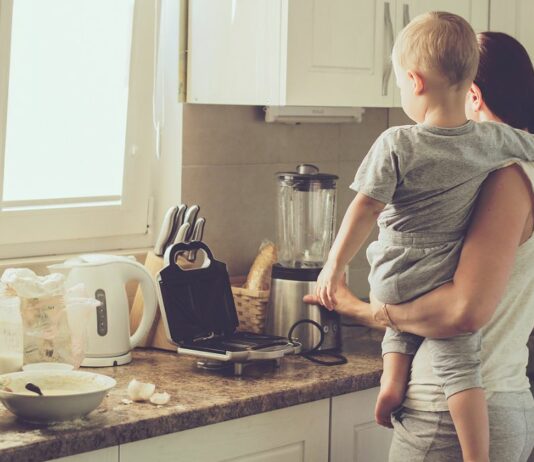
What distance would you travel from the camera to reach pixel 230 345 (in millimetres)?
2396

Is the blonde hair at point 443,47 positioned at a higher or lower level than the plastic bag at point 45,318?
higher

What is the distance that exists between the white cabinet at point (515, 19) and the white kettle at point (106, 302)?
1378 mm

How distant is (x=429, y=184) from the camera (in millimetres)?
1897

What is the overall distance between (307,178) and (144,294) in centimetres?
54

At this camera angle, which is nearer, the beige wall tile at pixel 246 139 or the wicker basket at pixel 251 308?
the wicker basket at pixel 251 308

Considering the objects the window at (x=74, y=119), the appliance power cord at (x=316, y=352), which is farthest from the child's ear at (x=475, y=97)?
the window at (x=74, y=119)

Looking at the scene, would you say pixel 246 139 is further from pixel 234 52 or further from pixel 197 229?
pixel 197 229

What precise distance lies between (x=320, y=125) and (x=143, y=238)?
69 cm

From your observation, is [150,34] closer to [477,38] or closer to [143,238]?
[143,238]

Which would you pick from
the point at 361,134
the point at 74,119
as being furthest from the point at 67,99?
the point at 361,134

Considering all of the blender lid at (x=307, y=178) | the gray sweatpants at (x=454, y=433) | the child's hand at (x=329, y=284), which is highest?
the blender lid at (x=307, y=178)

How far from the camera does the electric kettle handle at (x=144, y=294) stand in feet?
8.14

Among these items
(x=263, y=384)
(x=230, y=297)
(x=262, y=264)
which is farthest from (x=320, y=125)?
(x=263, y=384)

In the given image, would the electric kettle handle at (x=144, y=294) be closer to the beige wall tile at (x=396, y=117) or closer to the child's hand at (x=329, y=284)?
the child's hand at (x=329, y=284)
